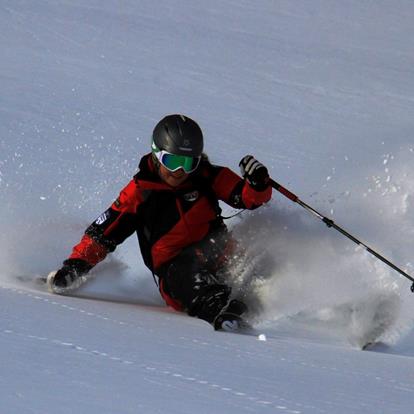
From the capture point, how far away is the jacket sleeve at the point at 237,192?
19.5 ft

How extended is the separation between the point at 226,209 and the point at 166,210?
1.71 m

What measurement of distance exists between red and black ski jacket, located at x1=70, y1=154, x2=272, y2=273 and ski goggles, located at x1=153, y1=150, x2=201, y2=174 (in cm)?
13

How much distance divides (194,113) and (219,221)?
574 centimetres

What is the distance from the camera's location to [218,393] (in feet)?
11.7

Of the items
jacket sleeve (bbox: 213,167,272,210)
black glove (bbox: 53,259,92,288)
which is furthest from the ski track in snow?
jacket sleeve (bbox: 213,167,272,210)

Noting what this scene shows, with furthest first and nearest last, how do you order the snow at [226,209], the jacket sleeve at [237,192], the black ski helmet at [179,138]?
the jacket sleeve at [237,192], the black ski helmet at [179,138], the snow at [226,209]

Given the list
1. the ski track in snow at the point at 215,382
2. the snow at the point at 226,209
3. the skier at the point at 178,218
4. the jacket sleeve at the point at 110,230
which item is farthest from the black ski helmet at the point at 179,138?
the ski track in snow at the point at 215,382

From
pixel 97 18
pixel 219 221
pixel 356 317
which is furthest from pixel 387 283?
pixel 97 18

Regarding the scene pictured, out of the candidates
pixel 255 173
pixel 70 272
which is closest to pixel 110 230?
pixel 70 272

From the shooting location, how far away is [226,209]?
770 centimetres

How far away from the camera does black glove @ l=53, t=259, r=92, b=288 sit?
6051mm

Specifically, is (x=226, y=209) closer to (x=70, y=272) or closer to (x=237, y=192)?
(x=237, y=192)

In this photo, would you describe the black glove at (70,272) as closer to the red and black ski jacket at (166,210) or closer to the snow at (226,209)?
the red and black ski jacket at (166,210)

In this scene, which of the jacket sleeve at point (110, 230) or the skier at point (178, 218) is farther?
the jacket sleeve at point (110, 230)
